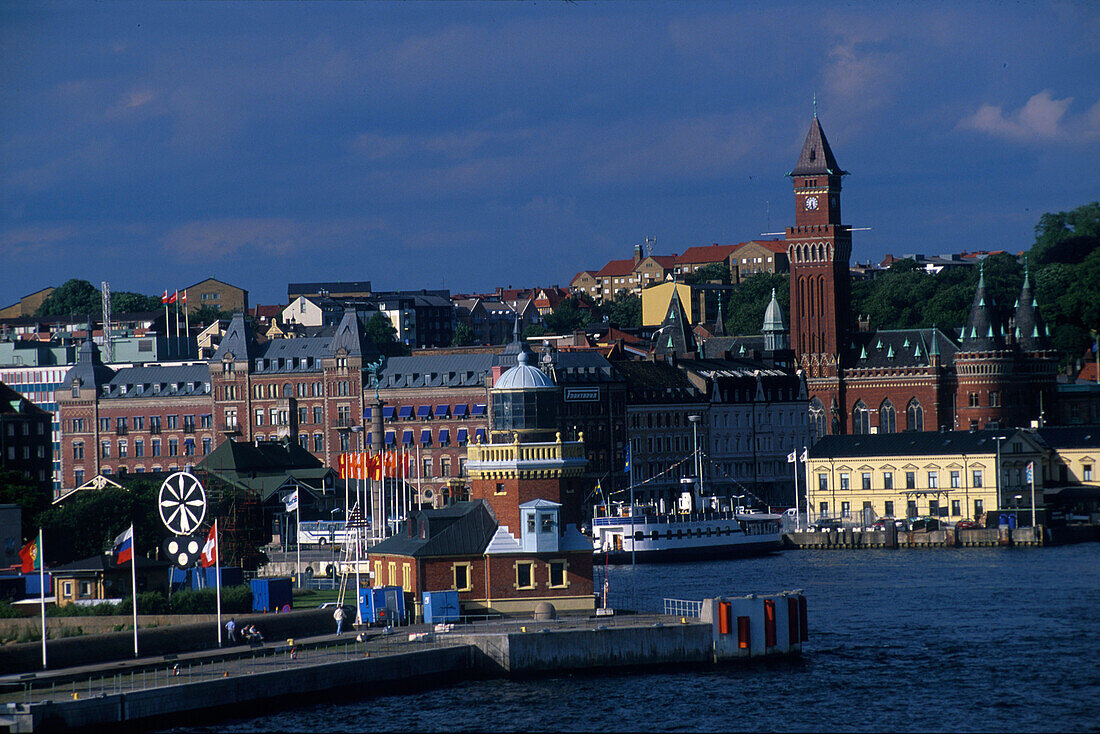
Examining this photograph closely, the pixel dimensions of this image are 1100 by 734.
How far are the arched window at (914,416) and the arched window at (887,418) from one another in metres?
1.47

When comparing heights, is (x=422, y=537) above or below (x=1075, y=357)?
below

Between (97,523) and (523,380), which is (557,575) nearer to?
(523,380)

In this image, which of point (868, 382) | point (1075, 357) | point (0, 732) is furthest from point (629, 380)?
point (0, 732)

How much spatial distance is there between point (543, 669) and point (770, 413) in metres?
120

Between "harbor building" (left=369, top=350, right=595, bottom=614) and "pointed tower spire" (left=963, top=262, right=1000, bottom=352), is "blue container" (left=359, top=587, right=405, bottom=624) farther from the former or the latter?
"pointed tower spire" (left=963, top=262, right=1000, bottom=352)

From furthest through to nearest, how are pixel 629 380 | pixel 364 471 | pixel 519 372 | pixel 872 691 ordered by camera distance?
pixel 629 380
pixel 364 471
pixel 519 372
pixel 872 691

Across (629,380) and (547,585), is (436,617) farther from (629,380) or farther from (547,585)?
(629,380)

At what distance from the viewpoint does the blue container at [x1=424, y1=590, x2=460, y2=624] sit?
71062 millimetres

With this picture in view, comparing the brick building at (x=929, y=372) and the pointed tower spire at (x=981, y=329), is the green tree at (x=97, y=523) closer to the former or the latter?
the brick building at (x=929, y=372)

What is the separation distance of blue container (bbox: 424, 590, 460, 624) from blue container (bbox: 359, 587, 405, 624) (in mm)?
1500

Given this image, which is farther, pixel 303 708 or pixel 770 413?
pixel 770 413

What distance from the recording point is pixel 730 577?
11219 cm

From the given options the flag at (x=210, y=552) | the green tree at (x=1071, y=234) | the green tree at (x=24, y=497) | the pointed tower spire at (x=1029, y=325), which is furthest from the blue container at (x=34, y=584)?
the pointed tower spire at (x=1029, y=325)

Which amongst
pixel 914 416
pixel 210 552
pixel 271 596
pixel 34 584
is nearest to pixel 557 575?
pixel 271 596
